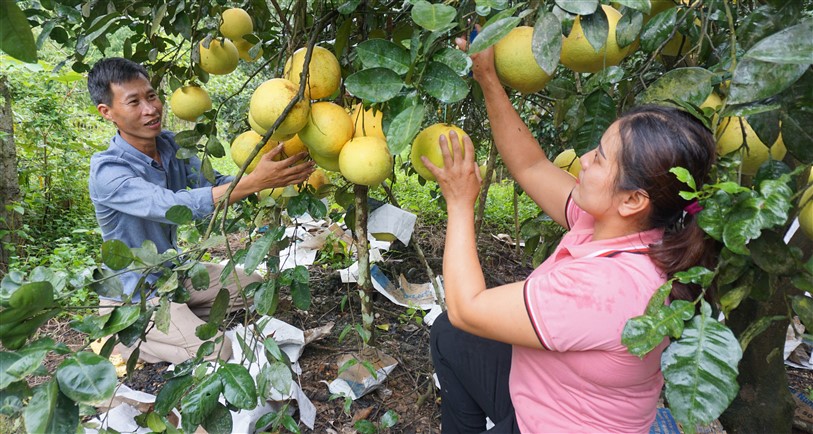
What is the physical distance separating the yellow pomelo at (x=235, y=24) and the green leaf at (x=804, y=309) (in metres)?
1.52

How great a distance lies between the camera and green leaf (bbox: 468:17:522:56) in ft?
2.38

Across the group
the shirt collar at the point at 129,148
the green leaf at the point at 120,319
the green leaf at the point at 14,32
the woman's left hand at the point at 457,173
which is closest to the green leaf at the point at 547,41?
the woman's left hand at the point at 457,173

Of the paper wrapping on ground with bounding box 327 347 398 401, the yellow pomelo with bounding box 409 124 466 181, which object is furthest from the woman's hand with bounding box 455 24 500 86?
the paper wrapping on ground with bounding box 327 347 398 401

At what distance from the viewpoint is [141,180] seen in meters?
1.99

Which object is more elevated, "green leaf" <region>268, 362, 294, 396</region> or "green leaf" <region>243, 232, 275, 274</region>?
"green leaf" <region>243, 232, 275, 274</region>

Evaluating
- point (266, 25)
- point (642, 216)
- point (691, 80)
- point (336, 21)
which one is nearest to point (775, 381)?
point (642, 216)

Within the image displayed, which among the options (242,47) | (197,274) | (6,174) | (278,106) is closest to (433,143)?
(278,106)

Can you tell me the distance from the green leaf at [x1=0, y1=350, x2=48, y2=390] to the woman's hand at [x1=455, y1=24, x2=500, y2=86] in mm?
854

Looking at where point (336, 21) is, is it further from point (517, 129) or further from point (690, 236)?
point (690, 236)

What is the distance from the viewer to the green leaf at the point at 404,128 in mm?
780

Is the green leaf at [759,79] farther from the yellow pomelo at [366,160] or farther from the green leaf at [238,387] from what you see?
the green leaf at [238,387]

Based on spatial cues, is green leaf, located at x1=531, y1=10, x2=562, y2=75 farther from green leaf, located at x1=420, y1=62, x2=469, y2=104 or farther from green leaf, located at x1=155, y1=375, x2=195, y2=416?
green leaf, located at x1=155, y1=375, x2=195, y2=416

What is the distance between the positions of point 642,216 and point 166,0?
1292 mm

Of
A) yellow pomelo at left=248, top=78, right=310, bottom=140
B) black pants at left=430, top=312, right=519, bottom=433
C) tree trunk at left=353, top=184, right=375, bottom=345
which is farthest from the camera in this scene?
tree trunk at left=353, top=184, right=375, bottom=345
